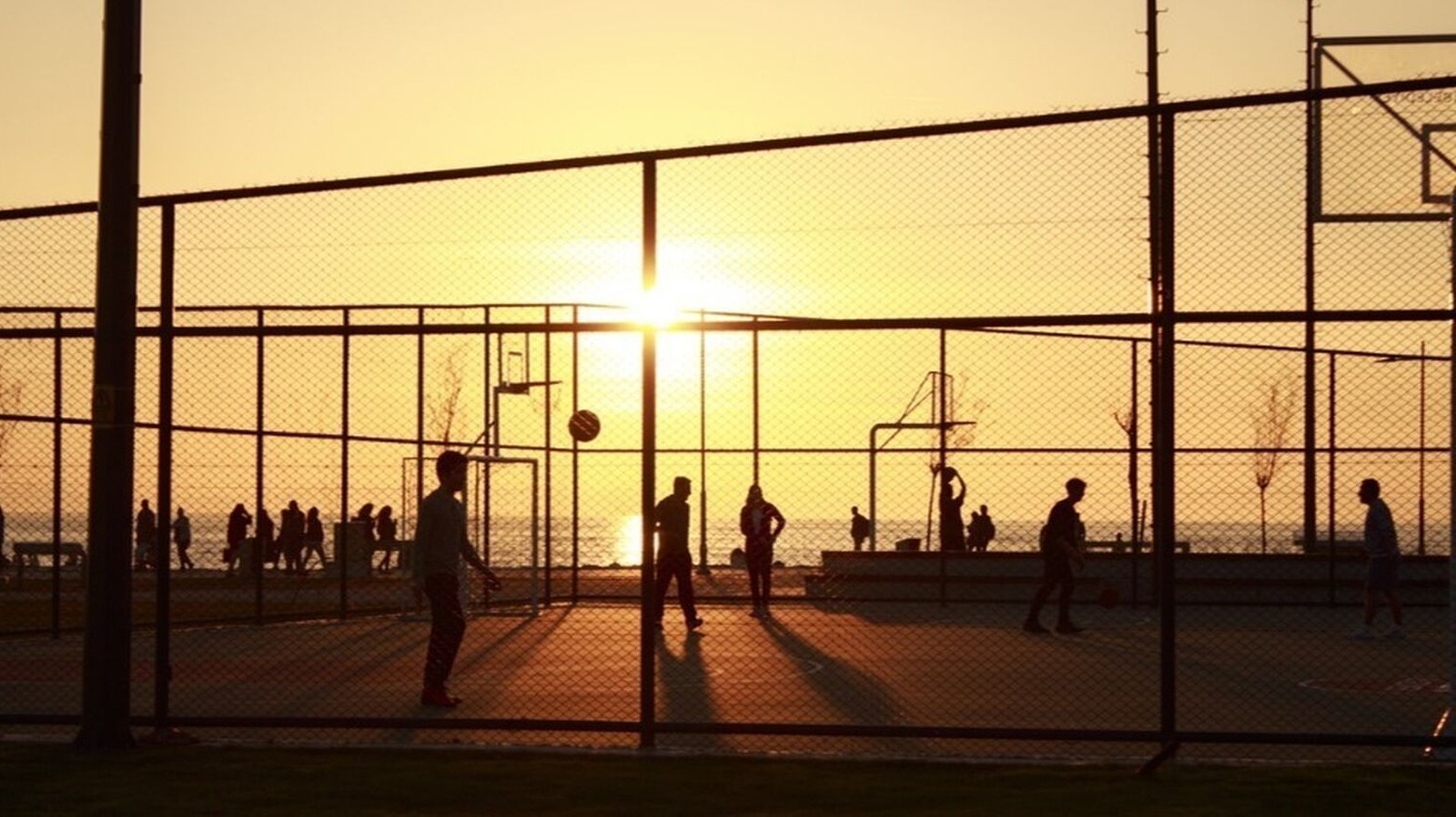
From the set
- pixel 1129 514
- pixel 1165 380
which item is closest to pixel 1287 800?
pixel 1165 380

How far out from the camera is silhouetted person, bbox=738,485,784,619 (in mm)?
29453

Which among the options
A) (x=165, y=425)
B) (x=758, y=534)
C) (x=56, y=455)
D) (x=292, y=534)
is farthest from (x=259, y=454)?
(x=292, y=534)

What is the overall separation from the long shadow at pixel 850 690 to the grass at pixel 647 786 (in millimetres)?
1891

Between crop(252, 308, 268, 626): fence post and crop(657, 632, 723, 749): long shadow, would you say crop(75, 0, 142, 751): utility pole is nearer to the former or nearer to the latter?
crop(657, 632, 723, 749): long shadow

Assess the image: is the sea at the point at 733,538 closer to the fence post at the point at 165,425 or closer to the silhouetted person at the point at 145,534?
the silhouetted person at the point at 145,534

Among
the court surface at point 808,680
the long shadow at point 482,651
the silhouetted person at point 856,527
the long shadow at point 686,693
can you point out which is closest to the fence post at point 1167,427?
the court surface at point 808,680

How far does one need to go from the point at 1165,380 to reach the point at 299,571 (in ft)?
101

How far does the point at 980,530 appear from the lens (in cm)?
4503

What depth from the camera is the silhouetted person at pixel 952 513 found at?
106 ft

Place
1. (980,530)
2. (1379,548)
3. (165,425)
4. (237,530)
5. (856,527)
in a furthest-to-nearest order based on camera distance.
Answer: (237,530) → (980,530) → (856,527) → (1379,548) → (165,425)

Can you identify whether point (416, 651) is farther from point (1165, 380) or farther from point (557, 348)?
point (1165, 380)

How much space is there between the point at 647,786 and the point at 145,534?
111 feet

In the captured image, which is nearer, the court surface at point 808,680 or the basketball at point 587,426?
the court surface at point 808,680

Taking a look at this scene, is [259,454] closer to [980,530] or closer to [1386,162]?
[1386,162]
